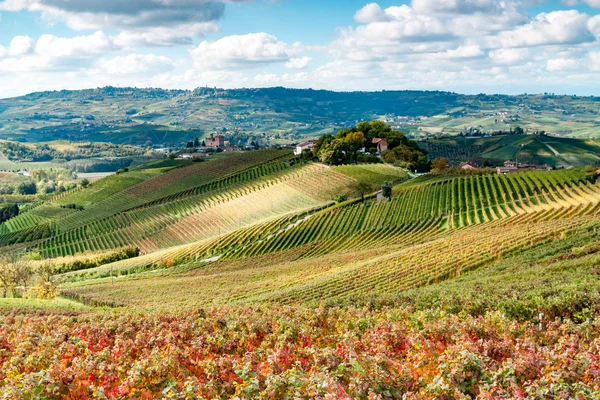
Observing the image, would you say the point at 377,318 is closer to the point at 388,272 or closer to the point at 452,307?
the point at 452,307

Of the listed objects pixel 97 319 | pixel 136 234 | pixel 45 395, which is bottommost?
pixel 136 234

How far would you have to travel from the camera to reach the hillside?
52.4 feet

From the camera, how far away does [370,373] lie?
15039 millimetres

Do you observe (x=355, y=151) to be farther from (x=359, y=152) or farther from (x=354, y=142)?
(x=359, y=152)

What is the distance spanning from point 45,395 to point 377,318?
1353 cm

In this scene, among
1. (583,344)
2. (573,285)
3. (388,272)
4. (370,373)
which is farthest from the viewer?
(388,272)

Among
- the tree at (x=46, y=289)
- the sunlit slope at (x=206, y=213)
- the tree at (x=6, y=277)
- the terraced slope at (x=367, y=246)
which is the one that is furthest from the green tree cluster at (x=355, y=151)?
the tree at (x=46, y=289)

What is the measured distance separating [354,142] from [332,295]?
95.0 metres

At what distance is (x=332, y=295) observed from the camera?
40.8 metres

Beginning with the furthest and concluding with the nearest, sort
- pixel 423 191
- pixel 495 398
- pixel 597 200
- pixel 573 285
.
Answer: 1. pixel 423 191
2. pixel 597 200
3. pixel 573 285
4. pixel 495 398

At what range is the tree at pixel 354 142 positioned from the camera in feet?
434

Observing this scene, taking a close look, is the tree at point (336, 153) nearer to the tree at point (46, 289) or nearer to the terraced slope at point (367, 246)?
the terraced slope at point (367, 246)

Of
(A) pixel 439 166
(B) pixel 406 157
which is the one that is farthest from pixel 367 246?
(B) pixel 406 157

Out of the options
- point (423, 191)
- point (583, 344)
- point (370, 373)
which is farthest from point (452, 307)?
point (423, 191)
